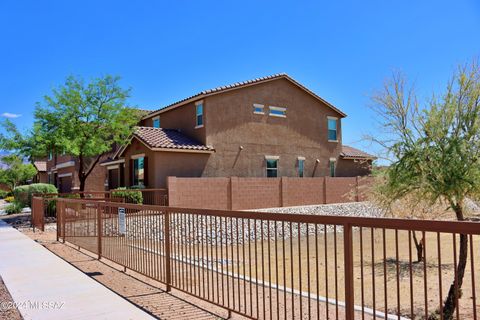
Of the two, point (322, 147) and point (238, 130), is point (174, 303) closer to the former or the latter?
point (238, 130)

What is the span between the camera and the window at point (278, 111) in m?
29.4

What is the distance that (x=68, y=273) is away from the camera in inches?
347

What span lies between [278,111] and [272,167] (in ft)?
13.0

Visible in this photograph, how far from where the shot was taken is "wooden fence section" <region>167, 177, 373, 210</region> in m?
21.7

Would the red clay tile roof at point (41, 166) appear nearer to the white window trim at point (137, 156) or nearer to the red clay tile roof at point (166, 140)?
the white window trim at point (137, 156)

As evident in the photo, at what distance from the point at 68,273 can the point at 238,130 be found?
764 inches

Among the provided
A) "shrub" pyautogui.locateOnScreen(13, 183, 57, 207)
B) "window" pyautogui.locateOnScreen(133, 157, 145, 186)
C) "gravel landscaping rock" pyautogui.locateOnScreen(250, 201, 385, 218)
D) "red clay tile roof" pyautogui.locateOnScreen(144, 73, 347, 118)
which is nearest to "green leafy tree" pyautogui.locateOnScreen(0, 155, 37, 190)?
"shrub" pyautogui.locateOnScreen(13, 183, 57, 207)

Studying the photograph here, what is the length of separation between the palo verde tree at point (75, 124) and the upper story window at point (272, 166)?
32.2 feet

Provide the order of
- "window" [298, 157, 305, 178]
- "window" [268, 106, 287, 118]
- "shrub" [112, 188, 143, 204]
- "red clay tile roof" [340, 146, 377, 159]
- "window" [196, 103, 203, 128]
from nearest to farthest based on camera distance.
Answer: "shrub" [112, 188, 143, 204], "window" [196, 103, 203, 128], "window" [268, 106, 287, 118], "window" [298, 157, 305, 178], "red clay tile roof" [340, 146, 377, 159]

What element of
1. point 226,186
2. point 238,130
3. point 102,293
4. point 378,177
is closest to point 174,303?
point 102,293

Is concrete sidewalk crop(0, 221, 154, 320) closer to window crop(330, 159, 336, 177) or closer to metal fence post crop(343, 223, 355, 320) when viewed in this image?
metal fence post crop(343, 223, 355, 320)

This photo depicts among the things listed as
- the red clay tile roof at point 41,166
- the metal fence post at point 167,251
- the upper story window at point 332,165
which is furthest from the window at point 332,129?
the red clay tile roof at point 41,166

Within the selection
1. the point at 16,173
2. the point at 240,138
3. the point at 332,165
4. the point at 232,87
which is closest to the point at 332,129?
the point at 332,165

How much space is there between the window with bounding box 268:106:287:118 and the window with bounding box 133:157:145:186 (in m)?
9.40
